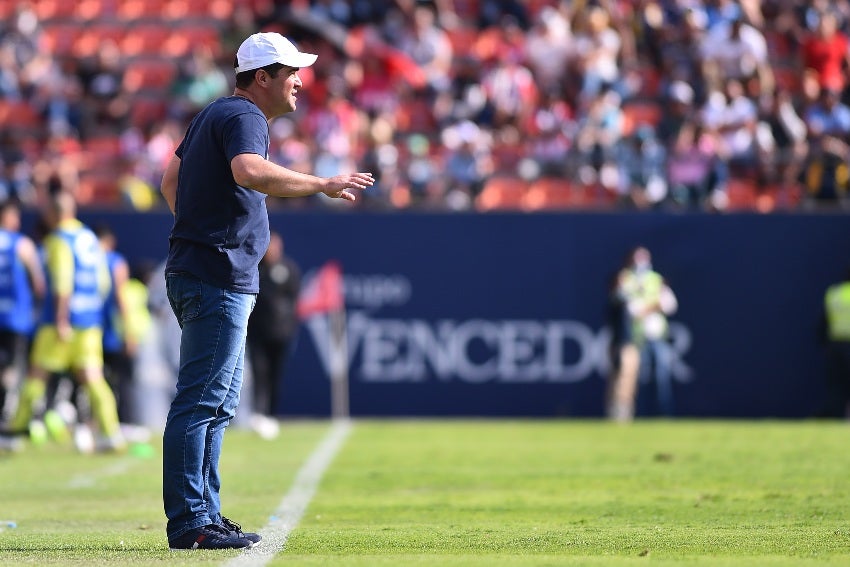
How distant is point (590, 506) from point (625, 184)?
37.3 feet

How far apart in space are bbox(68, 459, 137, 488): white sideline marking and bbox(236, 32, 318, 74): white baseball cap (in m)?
4.76

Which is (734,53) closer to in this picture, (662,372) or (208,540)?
(662,372)

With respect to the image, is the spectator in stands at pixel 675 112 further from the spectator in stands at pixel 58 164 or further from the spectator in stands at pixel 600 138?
the spectator in stands at pixel 58 164

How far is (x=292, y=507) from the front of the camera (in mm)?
8883

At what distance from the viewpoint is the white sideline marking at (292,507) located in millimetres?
6333

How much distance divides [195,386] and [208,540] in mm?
669

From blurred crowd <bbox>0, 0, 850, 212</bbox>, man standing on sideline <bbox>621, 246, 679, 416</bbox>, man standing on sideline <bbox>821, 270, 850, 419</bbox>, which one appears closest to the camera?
man standing on sideline <bbox>821, 270, 850, 419</bbox>

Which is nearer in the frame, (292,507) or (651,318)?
(292,507)

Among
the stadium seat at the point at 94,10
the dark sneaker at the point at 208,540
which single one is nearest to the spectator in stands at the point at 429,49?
the stadium seat at the point at 94,10

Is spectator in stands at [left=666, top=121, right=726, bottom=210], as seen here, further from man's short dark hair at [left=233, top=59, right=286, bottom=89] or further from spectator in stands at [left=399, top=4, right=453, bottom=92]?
man's short dark hair at [left=233, top=59, right=286, bottom=89]

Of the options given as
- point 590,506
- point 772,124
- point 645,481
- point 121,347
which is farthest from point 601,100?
point 590,506

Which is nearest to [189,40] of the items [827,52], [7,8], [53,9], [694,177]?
[53,9]

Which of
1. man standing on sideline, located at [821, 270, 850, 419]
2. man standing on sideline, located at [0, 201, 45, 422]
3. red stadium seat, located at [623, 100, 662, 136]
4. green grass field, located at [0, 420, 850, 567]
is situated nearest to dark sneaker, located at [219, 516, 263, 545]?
green grass field, located at [0, 420, 850, 567]

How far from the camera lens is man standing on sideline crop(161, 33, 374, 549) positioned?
6.61m
